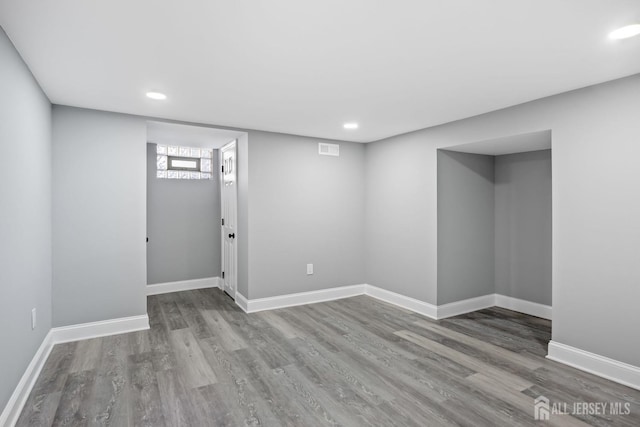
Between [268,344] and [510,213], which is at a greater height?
[510,213]

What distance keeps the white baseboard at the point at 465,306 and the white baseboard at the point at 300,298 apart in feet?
4.68

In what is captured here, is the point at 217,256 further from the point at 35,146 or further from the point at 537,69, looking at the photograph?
the point at 537,69

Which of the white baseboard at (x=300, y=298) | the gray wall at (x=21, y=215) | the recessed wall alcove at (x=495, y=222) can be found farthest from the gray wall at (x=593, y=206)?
the gray wall at (x=21, y=215)

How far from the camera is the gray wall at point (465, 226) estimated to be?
170 inches

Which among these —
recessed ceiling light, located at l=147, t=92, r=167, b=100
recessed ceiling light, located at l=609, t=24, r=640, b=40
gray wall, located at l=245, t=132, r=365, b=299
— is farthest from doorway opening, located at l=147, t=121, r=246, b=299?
recessed ceiling light, located at l=609, t=24, r=640, b=40

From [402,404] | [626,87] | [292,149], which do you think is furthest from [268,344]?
[626,87]

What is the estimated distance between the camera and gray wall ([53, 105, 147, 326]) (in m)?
3.44

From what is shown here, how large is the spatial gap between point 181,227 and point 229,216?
0.90 metres

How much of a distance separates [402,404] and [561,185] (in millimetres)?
2340

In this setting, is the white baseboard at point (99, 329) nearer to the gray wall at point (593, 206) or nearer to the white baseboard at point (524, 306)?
the gray wall at point (593, 206)

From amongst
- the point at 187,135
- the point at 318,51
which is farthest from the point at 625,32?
the point at 187,135

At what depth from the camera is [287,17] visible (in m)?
1.83

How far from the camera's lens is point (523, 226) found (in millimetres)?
4496

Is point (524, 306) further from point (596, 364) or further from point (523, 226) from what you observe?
point (596, 364)
